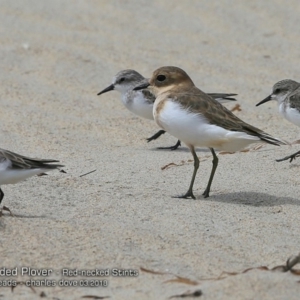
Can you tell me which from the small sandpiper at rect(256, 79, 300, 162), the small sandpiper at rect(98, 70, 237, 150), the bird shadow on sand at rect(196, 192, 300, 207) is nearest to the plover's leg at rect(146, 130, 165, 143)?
the small sandpiper at rect(98, 70, 237, 150)

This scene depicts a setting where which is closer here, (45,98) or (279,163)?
(279,163)

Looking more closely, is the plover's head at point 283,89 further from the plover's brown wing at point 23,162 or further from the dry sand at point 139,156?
the plover's brown wing at point 23,162

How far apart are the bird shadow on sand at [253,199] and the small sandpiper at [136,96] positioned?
215cm

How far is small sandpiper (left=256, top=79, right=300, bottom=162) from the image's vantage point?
827cm

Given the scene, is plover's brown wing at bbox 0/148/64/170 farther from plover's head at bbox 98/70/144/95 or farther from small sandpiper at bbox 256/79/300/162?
plover's head at bbox 98/70/144/95

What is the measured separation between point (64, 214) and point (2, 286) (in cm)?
133

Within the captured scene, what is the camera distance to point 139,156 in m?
8.43

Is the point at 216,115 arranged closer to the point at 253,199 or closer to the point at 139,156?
the point at 253,199

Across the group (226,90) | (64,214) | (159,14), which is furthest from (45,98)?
(64,214)

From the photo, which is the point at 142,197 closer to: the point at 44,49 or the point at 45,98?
the point at 45,98

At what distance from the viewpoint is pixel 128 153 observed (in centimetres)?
852

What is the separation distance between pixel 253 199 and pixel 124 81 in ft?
12.0

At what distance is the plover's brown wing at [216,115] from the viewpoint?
22.0 feet

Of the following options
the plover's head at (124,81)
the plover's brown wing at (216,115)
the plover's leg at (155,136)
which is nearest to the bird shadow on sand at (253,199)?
the plover's brown wing at (216,115)
